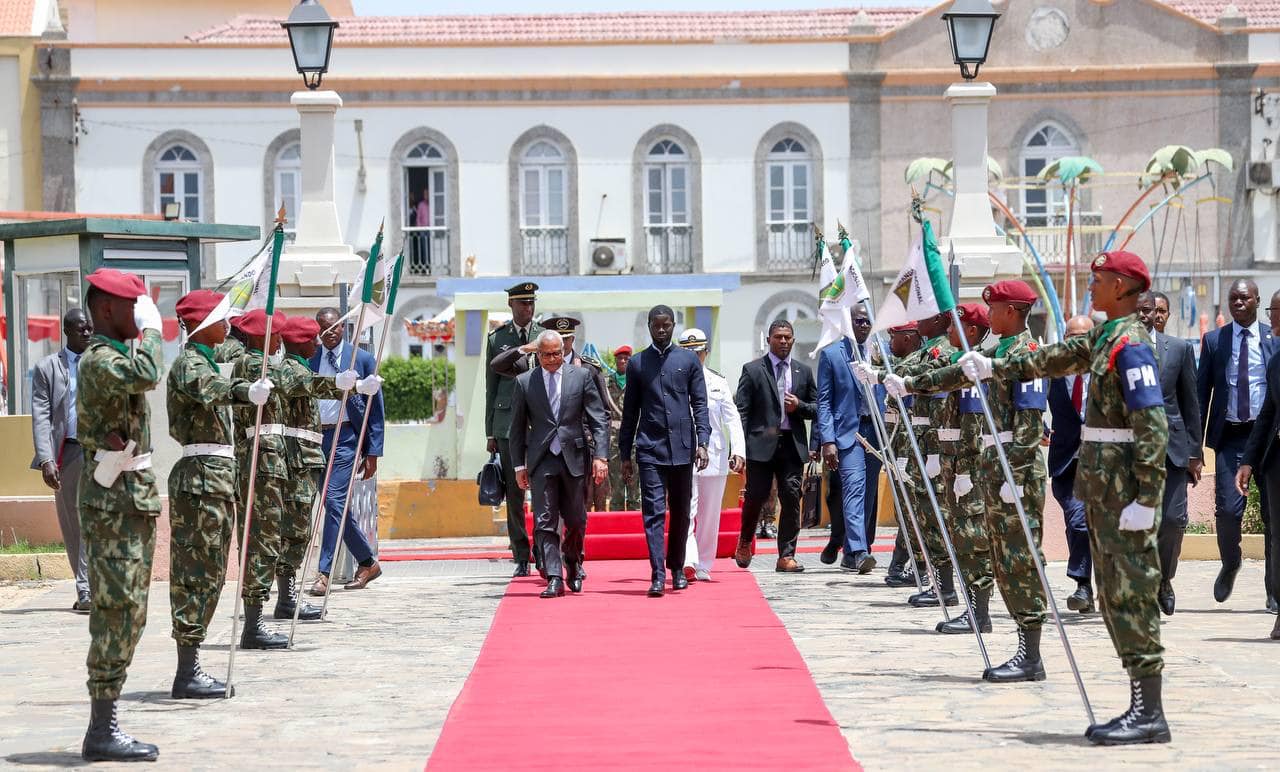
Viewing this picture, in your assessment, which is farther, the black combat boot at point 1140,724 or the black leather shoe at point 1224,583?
the black leather shoe at point 1224,583

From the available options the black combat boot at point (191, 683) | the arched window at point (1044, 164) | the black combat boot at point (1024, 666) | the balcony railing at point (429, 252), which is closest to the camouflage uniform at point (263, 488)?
the black combat boot at point (191, 683)

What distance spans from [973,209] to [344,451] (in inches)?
227

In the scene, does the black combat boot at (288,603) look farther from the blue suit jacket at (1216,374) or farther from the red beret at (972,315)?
the blue suit jacket at (1216,374)

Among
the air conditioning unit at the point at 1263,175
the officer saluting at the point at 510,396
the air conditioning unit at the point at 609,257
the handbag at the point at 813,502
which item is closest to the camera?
the officer saluting at the point at 510,396

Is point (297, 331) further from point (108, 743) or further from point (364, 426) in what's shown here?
point (108, 743)

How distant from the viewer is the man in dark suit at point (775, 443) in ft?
50.9

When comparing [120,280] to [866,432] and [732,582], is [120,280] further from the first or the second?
[866,432]

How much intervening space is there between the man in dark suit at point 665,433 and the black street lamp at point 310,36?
3994 mm

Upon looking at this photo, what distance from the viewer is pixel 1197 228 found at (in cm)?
3978

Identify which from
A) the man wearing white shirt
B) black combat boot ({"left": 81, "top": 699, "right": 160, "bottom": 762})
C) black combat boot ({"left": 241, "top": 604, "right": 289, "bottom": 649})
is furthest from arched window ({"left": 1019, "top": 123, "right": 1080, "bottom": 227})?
black combat boot ({"left": 81, "top": 699, "right": 160, "bottom": 762})

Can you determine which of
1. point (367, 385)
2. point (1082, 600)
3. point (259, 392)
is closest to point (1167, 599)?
point (1082, 600)

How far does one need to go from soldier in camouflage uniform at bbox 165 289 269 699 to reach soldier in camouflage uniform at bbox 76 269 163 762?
104 centimetres

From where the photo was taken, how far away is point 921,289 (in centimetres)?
983

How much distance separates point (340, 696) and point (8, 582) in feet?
22.6
